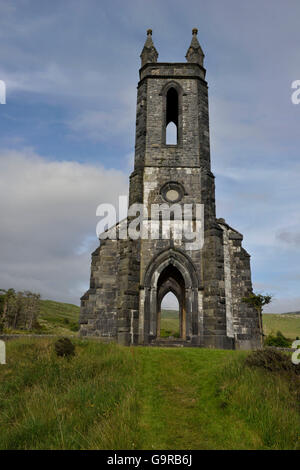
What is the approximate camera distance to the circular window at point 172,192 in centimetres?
1584

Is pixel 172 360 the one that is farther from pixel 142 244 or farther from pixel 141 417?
pixel 142 244

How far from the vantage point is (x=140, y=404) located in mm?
6641

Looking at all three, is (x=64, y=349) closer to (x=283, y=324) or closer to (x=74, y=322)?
(x=74, y=322)

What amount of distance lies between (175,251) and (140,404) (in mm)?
8797

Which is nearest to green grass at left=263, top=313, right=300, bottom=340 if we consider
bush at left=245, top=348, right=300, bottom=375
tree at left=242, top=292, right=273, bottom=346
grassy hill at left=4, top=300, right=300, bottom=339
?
grassy hill at left=4, top=300, right=300, bottom=339

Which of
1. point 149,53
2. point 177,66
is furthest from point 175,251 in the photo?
point 149,53

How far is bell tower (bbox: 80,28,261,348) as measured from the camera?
551 inches

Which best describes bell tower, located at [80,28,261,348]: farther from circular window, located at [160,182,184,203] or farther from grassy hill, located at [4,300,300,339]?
grassy hill, located at [4,300,300,339]

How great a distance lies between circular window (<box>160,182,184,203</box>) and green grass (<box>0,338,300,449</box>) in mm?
8167

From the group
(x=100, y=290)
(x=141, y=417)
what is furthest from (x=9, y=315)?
(x=141, y=417)

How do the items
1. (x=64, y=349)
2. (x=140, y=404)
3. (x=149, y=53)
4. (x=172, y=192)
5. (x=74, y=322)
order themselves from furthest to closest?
1. (x=74, y=322)
2. (x=149, y=53)
3. (x=172, y=192)
4. (x=64, y=349)
5. (x=140, y=404)

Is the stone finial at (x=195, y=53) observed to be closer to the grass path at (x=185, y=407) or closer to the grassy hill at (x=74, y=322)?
the grass path at (x=185, y=407)

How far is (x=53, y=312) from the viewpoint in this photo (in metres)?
76.9
